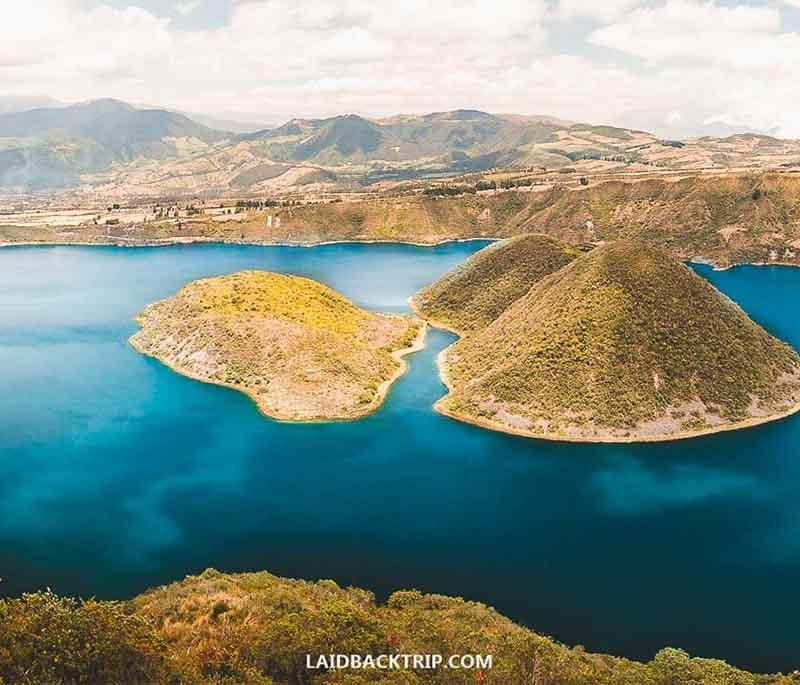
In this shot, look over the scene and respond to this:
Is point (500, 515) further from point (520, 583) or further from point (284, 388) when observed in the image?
point (284, 388)

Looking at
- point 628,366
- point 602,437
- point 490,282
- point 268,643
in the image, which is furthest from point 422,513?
point 490,282

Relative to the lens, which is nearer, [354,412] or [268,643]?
[268,643]

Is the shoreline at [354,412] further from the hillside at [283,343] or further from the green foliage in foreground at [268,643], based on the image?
the green foliage in foreground at [268,643]

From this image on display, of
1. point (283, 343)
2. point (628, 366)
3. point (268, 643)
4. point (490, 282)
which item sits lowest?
point (268, 643)

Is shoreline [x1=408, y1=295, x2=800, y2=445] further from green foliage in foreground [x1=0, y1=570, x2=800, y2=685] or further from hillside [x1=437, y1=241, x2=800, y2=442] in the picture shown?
green foliage in foreground [x1=0, y1=570, x2=800, y2=685]

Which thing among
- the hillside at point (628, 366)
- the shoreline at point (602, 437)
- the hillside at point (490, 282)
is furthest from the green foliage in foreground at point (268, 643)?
the hillside at point (490, 282)

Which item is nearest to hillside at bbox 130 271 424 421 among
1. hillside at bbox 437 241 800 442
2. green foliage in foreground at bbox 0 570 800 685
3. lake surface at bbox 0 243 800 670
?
lake surface at bbox 0 243 800 670

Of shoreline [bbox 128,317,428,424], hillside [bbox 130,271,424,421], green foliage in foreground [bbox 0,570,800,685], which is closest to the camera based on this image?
green foliage in foreground [bbox 0,570,800,685]

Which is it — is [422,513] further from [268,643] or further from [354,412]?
[268,643]
